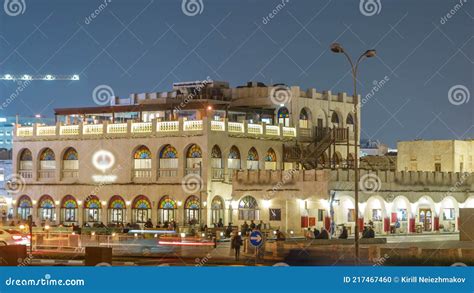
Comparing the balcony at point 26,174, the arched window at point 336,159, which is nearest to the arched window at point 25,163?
the balcony at point 26,174

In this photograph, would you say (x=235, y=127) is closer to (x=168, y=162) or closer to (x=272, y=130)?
(x=272, y=130)

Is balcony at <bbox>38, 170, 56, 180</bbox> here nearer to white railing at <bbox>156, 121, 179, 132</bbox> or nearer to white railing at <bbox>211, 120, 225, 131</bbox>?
white railing at <bbox>156, 121, 179, 132</bbox>

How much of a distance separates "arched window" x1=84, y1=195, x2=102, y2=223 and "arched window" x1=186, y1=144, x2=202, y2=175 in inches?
324

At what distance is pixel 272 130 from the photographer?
3071 inches

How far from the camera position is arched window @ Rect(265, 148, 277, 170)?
77.4m

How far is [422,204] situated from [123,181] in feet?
68.8

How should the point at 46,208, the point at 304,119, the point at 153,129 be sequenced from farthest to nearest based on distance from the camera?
the point at 304,119 < the point at 46,208 < the point at 153,129

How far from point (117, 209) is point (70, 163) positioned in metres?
6.04

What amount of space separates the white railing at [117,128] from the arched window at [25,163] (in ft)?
26.9

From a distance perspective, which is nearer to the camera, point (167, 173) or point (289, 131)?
point (167, 173)

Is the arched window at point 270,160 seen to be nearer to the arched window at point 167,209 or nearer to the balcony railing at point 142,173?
the arched window at point 167,209

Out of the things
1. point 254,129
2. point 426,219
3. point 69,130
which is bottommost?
point 426,219

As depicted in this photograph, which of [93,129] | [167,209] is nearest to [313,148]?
[167,209]

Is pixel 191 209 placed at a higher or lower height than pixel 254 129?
lower
